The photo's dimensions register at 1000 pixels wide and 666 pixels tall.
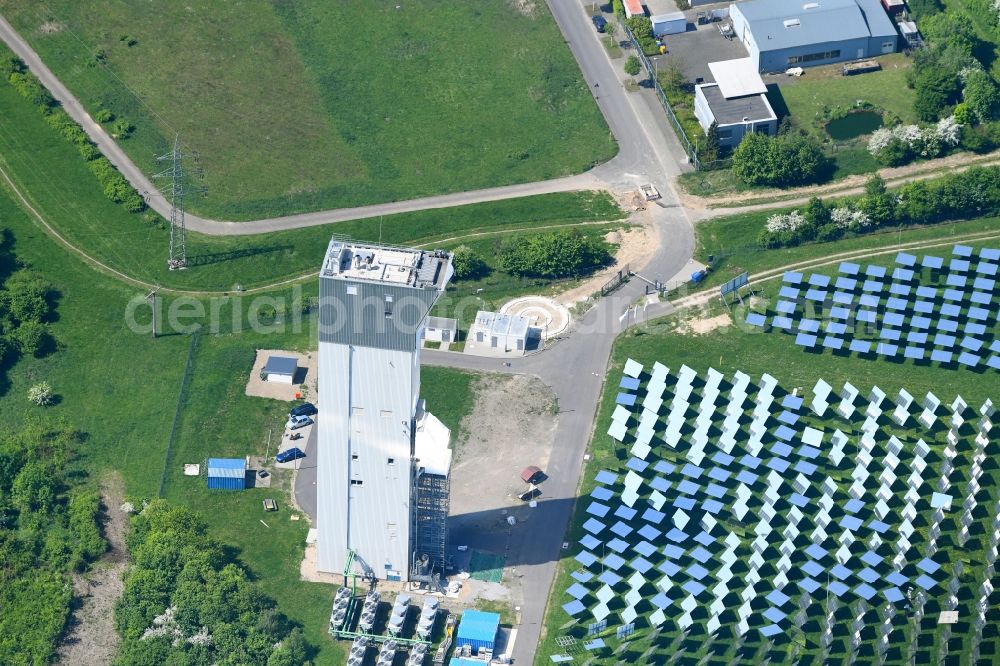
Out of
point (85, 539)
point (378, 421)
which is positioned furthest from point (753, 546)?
point (85, 539)

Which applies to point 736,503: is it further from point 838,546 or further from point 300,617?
point 300,617

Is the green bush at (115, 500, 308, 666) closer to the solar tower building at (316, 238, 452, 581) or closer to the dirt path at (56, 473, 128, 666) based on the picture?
the dirt path at (56, 473, 128, 666)

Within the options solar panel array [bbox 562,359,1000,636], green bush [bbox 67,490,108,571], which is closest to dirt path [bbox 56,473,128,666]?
green bush [bbox 67,490,108,571]

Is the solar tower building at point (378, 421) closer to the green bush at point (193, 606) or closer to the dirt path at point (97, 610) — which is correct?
the green bush at point (193, 606)

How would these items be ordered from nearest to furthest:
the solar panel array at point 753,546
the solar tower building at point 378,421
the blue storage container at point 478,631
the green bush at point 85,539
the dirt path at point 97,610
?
the solar tower building at point 378,421, the blue storage container at point 478,631, the solar panel array at point 753,546, the dirt path at point 97,610, the green bush at point 85,539

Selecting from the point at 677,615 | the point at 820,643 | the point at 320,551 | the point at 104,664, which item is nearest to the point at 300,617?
the point at 320,551

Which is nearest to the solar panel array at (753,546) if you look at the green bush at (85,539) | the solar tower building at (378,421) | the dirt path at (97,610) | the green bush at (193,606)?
the solar tower building at (378,421)

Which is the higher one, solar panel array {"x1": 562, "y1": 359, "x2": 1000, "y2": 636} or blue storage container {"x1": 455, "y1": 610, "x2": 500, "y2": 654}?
solar panel array {"x1": 562, "y1": 359, "x2": 1000, "y2": 636}
